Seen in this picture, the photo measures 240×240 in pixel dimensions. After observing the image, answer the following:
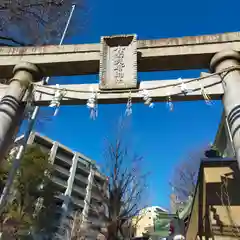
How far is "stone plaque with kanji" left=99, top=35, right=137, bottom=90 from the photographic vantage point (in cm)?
593

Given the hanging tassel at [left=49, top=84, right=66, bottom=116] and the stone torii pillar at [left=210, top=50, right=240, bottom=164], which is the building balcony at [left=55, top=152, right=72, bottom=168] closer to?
the hanging tassel at [left=49, top=84, right=66, bottom=116]

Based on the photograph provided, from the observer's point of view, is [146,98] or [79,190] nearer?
[146,98]

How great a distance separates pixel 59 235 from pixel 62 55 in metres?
40.4

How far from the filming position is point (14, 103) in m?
5.80

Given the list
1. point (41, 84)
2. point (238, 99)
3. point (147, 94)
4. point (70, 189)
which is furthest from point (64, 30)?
point (70, 189)

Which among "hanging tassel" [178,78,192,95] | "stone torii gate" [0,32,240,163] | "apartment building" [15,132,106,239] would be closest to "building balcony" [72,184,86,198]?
"apartment building" [15,132,106,239]

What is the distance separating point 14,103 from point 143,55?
3.06m

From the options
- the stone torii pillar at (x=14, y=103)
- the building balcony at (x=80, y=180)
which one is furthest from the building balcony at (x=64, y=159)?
the stone torii pillar at (x=14, y=103)

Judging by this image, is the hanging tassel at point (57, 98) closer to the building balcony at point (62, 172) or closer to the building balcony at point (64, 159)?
the building balcony at point (62, 172)

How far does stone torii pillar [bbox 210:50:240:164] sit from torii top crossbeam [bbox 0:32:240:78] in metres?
0.25

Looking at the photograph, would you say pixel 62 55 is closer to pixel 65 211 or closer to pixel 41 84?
pixel 41 84

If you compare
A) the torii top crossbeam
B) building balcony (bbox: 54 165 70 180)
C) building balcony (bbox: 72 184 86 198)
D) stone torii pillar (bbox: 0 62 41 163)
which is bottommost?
stone torii pillar (bbox: 0 62 41 163)

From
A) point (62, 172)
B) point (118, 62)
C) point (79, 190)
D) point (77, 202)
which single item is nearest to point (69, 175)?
point (62, 172)

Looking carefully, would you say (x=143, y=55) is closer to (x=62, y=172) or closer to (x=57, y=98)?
(x=57, y=98)
